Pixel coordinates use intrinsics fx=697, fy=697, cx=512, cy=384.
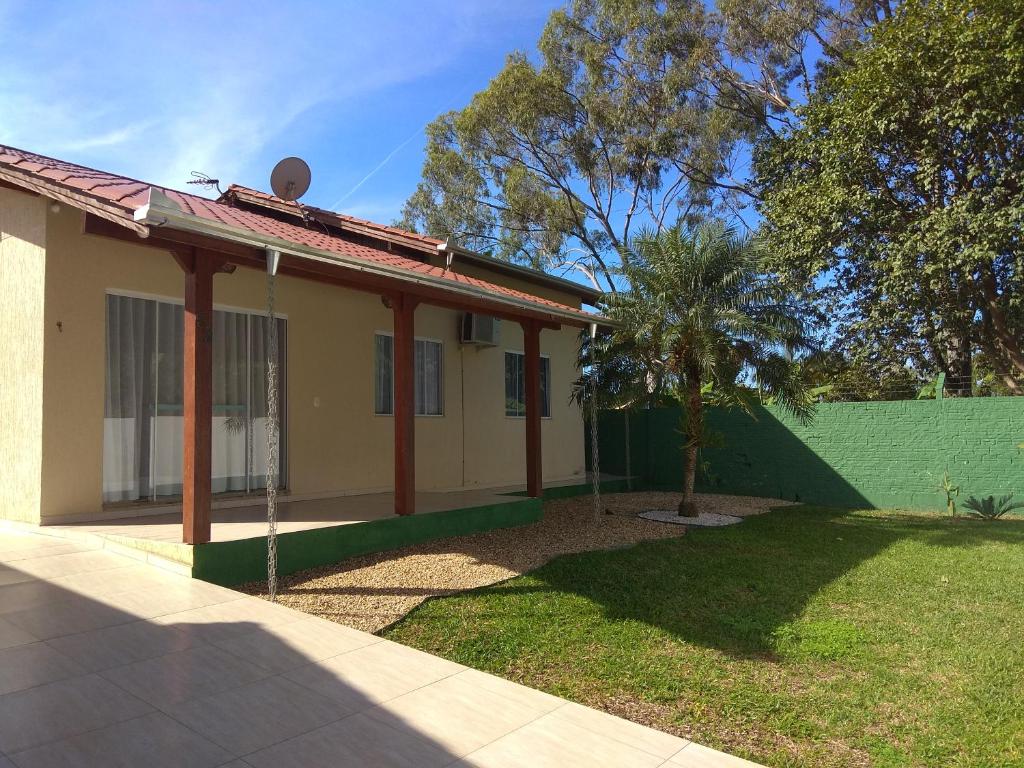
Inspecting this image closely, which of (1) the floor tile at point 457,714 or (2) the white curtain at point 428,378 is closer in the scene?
→ (1) the floor tile at point 457,714

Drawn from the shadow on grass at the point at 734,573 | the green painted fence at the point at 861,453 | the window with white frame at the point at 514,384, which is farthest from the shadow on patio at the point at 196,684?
the window with white frame at the point at 514,384

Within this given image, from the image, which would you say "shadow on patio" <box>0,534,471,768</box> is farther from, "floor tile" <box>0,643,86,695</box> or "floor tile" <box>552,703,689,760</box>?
"floor tile" <box>552,703,689,760</box>

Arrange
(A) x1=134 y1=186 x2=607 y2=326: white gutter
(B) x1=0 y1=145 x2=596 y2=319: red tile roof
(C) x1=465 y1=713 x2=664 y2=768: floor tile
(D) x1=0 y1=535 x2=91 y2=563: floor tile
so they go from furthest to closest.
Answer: (D) x1=0 y1=535 x2=91 y2=563: floor tile < (B) x1=0 y1=145 x2=596 y2=319: red tile roof < (A) x1=134 y1=186 x2=607 y2=326: white gutter < (C) x1=465 y1=713 x2=664 y2=768: floor tile

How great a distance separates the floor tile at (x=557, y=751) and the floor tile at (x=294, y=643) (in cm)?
150

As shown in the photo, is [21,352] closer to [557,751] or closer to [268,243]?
[268,243]

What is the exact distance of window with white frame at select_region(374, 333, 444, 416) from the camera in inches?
417

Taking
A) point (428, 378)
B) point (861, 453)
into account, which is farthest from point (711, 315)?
point (861, 453)

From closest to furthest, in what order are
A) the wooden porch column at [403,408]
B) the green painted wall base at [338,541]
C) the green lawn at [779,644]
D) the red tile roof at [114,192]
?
the green lawn at [779,644] < the red tile roof at [114,192] < the green painted wall base at [338,541] < the wooden porch column at [403,408]

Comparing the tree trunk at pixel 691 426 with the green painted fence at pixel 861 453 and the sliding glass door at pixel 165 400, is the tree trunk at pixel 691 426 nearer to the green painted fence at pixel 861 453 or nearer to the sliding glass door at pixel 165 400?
the green painted fence at pixel 861 453

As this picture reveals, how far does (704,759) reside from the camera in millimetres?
3145

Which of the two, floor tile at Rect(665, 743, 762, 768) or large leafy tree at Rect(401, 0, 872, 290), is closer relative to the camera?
floor tile at Rect(665, 743, 762, 768)

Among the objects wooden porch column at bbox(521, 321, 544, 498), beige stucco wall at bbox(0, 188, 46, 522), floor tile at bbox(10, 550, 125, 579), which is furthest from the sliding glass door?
wooden porch column at bbox(521, 321, 544, 498)

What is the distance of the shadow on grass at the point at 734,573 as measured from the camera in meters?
5.41

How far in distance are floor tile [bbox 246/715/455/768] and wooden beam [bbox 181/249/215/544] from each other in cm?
305
